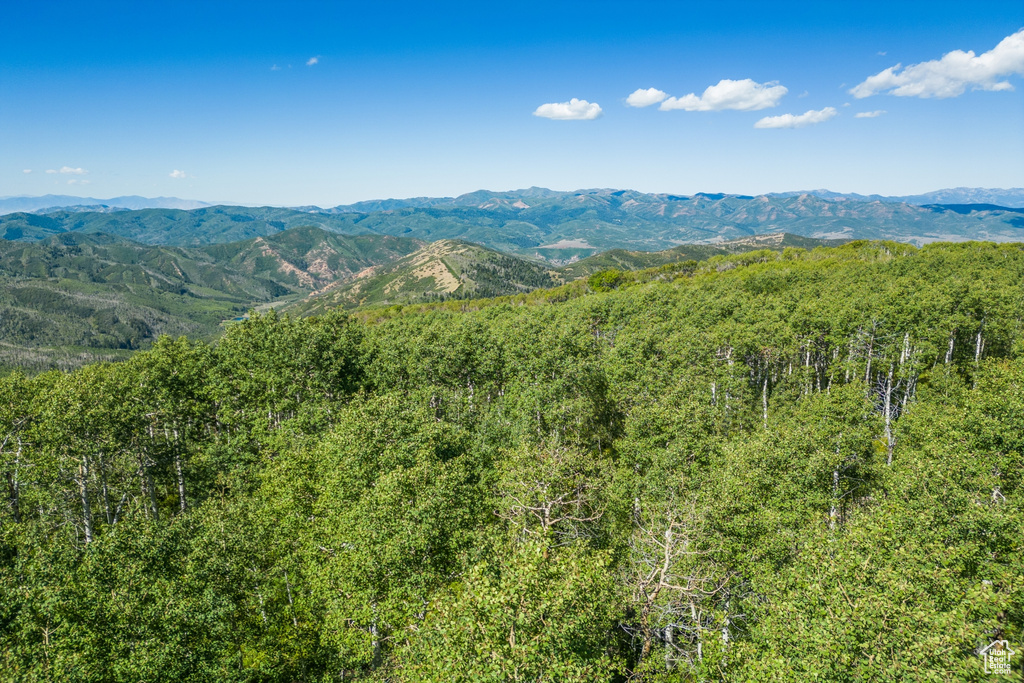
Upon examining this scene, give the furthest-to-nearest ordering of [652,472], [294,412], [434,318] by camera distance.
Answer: [434,318] → [294,412] → [652,472]

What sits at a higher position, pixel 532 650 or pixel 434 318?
pixel 434 318

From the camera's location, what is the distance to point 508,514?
37.7 metres

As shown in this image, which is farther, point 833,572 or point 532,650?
point 833,572

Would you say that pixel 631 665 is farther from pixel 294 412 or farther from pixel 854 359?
pixel 854 359

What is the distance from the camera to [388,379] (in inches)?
2549

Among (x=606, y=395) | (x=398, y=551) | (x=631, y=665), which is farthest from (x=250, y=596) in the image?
(x=606, y=395)

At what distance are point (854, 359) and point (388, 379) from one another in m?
74.0

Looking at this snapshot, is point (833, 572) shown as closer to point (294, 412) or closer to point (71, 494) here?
point (294, 412)

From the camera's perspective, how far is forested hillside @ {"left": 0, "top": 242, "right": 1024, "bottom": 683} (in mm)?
21781

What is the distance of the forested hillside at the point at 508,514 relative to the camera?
21.8 metres

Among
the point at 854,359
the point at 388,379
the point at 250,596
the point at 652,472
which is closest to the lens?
the point at 250,596

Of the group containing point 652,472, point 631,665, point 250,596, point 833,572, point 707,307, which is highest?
point 707,307

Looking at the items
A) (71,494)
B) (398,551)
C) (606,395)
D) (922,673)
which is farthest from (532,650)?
(71,494)

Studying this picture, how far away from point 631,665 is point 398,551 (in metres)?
20.9
